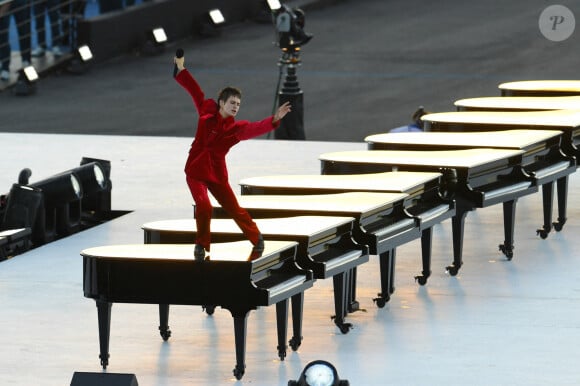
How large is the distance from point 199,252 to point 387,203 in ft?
6.08

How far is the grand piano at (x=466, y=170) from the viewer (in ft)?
37.4

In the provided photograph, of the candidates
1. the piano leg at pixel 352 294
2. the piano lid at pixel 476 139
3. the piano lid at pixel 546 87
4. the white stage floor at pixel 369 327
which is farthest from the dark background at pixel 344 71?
the piano leg at pixel 352 294

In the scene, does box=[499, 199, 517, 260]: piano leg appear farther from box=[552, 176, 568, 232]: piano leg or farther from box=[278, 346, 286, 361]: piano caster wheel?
box=[278, 346, 286, 361]: piano caster wheel

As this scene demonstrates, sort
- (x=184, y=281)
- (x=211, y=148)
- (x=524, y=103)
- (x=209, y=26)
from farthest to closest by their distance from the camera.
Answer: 1. (x=209, y=26)
2. (x=524, y=103)
3. (x=211, y=148)
4. (x=184, y=281)

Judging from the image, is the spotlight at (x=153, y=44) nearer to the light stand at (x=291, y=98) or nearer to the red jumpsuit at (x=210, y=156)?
the light stand at (x=291, y=98)

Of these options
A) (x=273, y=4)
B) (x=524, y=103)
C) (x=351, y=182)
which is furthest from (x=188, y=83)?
(x=273, y=4)

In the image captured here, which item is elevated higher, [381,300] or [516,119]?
[516,119]

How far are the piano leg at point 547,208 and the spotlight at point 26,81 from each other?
1386cm

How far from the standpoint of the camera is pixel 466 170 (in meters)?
11.4

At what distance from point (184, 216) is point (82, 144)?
5445 mm

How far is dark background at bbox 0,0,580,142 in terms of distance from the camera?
25.0m

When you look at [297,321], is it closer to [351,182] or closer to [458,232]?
[351,182]

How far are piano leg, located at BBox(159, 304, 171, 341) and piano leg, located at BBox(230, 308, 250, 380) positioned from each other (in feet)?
2.96

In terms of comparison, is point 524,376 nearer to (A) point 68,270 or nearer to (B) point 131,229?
(A) point 68,270
